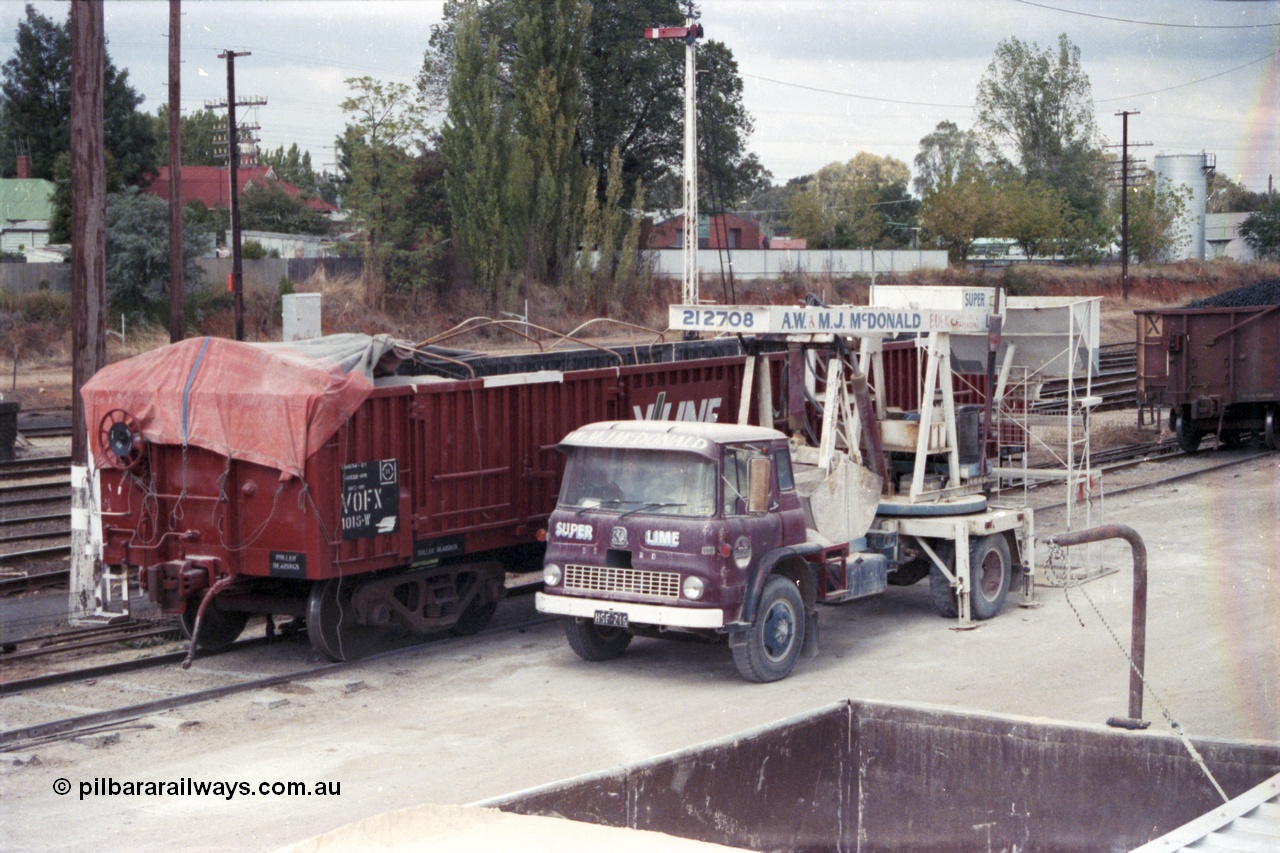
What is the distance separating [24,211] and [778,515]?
7322 centimetres

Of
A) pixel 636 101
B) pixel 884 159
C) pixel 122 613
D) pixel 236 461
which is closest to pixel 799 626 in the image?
pixel 236 461

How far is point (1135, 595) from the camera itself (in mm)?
6770

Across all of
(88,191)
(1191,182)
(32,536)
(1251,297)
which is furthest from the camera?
(1191,182)

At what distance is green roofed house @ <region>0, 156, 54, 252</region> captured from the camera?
72375mm

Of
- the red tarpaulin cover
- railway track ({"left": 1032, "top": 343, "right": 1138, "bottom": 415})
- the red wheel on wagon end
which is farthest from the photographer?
railway track ({"left": 1032, "top": 343, "right": 1138, "bottom": 415})

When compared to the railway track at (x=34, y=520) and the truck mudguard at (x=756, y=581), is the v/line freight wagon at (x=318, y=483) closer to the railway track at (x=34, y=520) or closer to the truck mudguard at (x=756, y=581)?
A: the truck mudguard at (x=756, y=581)

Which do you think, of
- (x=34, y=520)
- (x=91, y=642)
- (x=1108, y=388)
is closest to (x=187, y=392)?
(x=91, y=642)

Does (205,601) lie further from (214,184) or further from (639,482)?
(214,184)

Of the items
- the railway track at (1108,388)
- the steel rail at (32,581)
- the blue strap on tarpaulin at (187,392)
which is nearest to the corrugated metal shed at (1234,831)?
the blue strap on tarpaulin at (187,392)

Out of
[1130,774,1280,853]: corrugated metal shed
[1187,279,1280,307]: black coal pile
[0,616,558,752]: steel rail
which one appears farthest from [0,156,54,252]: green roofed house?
[1130,774,1280,853]: corrugated metal shed

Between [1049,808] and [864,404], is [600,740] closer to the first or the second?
[1049,808]

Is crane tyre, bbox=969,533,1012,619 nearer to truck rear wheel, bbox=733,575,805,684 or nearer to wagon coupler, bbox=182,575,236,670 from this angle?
truck rear wheel, bbox=733,575,805,684

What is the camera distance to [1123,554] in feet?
57.7

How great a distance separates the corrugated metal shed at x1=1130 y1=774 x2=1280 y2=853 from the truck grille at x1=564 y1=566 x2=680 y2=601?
6.45 metres
